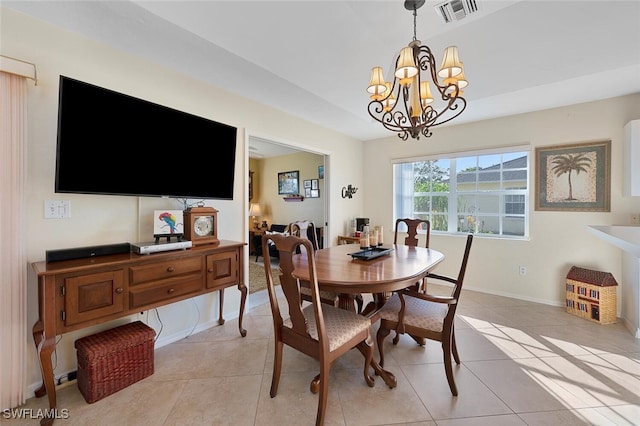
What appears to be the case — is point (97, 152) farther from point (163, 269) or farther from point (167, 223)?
point (163, 269)

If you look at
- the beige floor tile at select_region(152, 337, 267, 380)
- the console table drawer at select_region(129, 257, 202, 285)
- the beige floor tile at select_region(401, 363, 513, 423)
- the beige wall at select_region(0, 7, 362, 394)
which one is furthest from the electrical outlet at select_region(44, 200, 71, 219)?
the beige floor tile at select_region(401, 363, 513, 423)

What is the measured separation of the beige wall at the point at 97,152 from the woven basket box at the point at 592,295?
3774 mm

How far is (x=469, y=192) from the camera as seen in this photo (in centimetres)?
386

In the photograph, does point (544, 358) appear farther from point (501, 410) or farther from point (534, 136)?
point (534, 136)

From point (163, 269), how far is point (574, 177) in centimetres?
448

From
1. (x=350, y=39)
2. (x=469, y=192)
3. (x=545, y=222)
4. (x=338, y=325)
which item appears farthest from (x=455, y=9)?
(x=545, y=222)

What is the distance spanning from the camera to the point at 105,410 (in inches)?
61.2

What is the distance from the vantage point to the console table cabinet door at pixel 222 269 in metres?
2.14

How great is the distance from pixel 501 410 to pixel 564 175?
9.82 ft

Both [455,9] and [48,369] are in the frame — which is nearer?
[48,369]

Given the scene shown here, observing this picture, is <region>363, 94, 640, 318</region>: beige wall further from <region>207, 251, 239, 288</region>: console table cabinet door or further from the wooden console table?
the wooden console table

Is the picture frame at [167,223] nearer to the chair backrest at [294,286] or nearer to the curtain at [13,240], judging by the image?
the curtain at [13,240]

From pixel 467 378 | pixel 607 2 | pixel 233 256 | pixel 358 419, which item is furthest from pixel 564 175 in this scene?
pixel 233 256

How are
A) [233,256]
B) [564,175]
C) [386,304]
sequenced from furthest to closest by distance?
[564,175] < [233,256] < [386,304]
